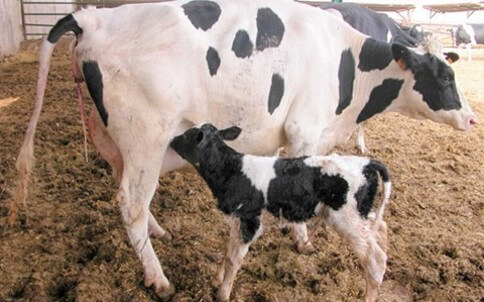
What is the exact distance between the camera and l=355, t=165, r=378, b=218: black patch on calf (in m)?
2.82

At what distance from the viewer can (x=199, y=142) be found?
9.33ft

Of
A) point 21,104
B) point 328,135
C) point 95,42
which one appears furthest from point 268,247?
point 21,104

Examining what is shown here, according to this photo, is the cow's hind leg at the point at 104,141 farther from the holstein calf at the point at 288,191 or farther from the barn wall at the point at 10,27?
the barn wall at the point at 10,27

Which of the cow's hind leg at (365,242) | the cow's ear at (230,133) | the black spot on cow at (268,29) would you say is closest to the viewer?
the cow's hind leg at (365,242)

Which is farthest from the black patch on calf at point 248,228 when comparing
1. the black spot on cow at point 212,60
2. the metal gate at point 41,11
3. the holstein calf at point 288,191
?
the metal gate at point 41,11

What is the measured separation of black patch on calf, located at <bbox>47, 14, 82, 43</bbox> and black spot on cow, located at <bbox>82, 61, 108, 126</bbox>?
22 cm

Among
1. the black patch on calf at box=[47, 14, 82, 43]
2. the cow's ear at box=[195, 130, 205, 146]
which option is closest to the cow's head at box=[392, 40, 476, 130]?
the cow's ear at box=[195, 130, 205, 146]

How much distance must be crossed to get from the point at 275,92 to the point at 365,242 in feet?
3.74

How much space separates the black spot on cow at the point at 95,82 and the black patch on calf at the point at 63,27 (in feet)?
0.73

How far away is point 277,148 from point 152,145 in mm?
1099

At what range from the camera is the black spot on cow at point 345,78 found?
3.59 meters

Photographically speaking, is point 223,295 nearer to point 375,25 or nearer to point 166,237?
point 166,237

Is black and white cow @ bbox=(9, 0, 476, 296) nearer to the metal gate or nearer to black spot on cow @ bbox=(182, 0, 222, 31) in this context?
black spot on cow @ bbox=(182, 0, 222, 31)

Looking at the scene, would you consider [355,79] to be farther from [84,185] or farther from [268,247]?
[84,185]
